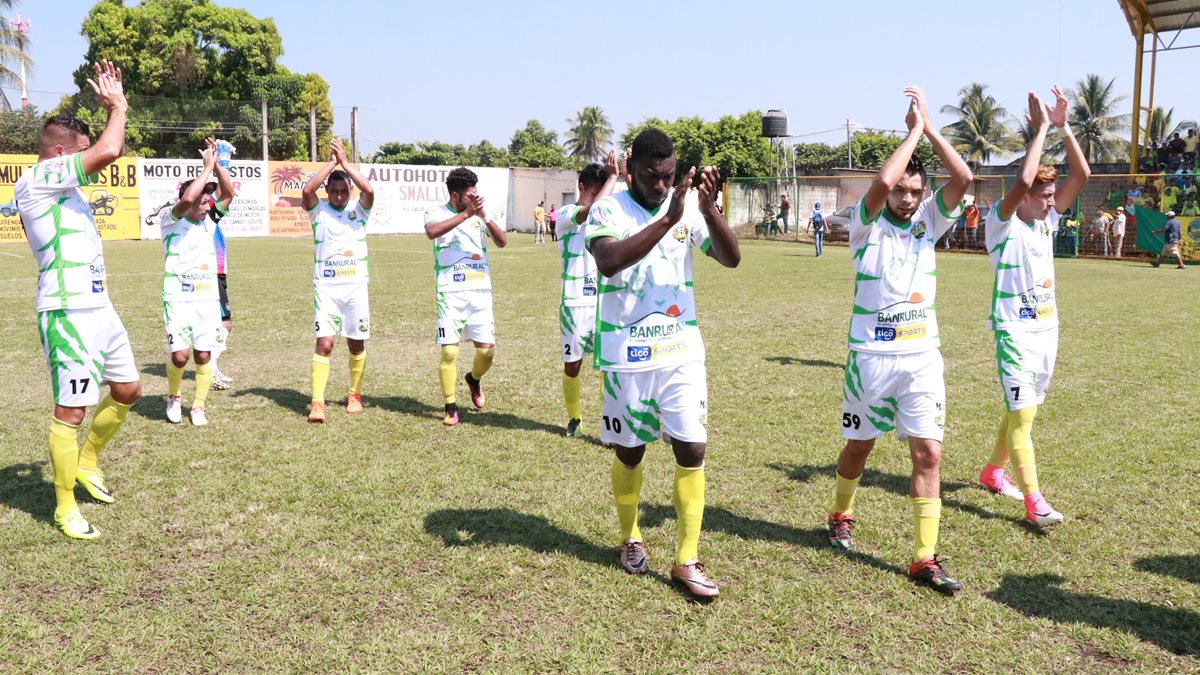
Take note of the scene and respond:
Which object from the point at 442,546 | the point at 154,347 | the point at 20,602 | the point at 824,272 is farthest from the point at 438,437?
the point at 824,272

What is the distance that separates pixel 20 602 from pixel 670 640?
3.24 metres

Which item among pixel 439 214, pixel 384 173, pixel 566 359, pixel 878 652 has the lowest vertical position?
pixel 878 652

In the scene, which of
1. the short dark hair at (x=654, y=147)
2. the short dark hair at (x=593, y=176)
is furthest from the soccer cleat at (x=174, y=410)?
the short dark hair at (x=654, y=147)

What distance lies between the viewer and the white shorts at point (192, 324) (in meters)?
8.08

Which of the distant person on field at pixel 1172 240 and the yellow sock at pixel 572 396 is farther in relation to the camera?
the distant person on field at pixel 1172 240

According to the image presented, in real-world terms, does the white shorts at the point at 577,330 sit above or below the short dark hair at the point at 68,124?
below

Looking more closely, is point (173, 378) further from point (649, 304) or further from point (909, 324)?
point (909, 324)

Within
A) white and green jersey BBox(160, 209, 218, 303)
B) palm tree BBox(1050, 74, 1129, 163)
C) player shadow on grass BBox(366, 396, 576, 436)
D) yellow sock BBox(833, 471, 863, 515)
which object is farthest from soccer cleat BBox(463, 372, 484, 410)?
palm tree BBox(1050, 74, 1129, 163)

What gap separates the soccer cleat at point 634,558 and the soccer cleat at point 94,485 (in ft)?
11.6

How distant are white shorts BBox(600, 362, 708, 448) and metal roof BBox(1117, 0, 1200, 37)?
1406 inches

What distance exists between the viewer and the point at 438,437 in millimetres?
7680

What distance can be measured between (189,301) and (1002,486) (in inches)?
276

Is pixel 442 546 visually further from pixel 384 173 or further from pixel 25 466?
pixel 384 173

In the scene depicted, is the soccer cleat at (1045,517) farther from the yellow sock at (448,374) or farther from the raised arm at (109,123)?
the raised arm at (109,123)
